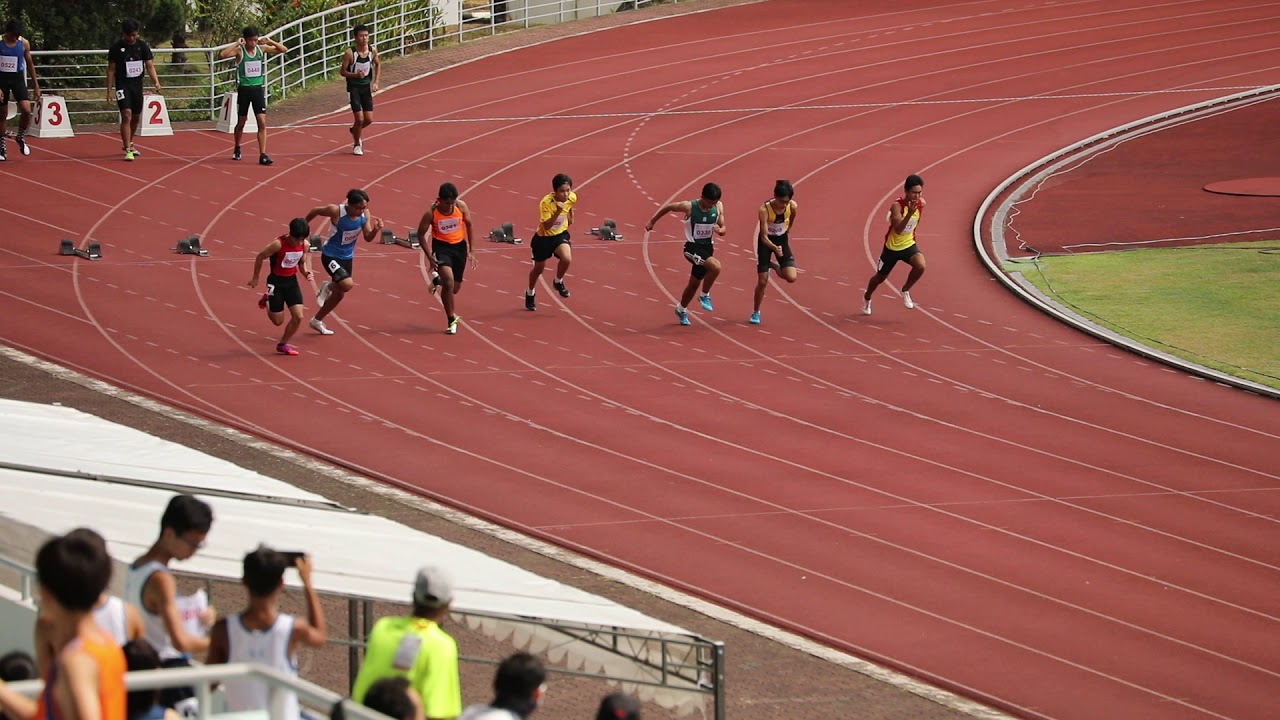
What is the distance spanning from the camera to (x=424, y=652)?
5.96 meters

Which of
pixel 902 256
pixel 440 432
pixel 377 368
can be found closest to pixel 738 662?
pixel 440 432

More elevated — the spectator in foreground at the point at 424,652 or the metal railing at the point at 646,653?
the spectator in foreground at the point at 424,652

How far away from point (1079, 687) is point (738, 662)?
2069 mm

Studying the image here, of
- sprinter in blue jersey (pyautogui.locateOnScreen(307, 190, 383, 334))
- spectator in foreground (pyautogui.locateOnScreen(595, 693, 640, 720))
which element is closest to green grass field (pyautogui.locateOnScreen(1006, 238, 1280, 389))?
sprinter in blue jersey (pyautogui.locateOnScreen(307, 190, 383, 334))

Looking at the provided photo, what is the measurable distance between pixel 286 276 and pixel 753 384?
14.7 feet

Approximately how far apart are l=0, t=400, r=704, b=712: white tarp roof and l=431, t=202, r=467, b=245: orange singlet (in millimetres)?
7151

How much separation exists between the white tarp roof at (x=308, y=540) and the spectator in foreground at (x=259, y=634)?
5.50 ft

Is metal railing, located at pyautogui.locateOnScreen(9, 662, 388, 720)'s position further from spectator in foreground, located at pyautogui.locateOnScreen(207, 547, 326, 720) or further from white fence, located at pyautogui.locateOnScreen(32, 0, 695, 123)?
white fence, located at pyautogui.locateOnScreen(32, 0, 695, 123)

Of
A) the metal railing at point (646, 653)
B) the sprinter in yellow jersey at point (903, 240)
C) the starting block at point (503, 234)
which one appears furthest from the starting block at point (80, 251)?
the metal railing at point (646, 653)

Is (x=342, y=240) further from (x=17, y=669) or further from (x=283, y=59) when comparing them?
(x=283, y=59)

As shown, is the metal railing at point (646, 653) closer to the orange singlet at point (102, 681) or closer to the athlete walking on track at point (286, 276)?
the orange singlet at point (102, 681)

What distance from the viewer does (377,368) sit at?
16.5 meters

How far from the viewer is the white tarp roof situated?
812 centimetres

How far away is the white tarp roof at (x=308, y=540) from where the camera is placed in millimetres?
8117
